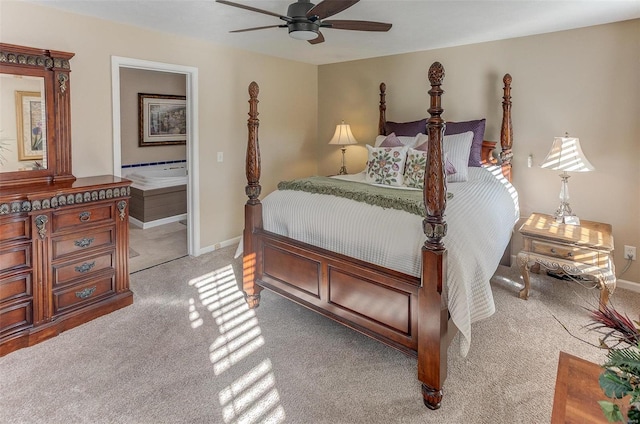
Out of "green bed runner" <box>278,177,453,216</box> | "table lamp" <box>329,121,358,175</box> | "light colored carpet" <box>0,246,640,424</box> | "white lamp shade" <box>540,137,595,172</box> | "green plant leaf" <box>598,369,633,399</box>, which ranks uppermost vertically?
"table lamp" <box>329,121,358,175</box>

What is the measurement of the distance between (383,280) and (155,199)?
4188mm

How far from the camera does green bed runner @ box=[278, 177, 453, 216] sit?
232cm

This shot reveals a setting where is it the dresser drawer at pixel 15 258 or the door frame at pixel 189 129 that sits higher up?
the door frame at pixel 189 129

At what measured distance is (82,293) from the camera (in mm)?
2709

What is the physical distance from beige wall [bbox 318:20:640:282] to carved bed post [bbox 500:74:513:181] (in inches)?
5.9

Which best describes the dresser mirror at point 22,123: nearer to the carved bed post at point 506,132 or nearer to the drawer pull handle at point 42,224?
the drawer pull handle at point 42,224

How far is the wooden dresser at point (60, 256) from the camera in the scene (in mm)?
2346

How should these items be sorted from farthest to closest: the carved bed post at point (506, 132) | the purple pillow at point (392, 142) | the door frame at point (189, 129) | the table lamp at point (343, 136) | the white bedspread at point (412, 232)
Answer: the table lamp at point (343, 136)
the purple pillow at point (392, 142)
the carved bed post at point (506, 132)
the door frame at point (189, 129)
the white bedspread at point (412, 232)

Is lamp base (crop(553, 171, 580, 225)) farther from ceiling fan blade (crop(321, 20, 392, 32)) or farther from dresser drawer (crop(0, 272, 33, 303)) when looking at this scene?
A: dresser drawer (crop(0, 272, 33, 303))

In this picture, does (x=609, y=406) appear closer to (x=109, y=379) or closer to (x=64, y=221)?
(x=109, y=379)

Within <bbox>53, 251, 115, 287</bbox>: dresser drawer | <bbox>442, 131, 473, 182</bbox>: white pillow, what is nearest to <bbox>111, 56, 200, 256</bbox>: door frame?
<bbox>53, 251, 115, 287</bbox>: dresser drawer

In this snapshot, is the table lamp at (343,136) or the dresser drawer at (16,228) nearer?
the dresser drawer at (16,228)

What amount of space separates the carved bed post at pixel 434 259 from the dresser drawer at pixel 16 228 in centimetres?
247

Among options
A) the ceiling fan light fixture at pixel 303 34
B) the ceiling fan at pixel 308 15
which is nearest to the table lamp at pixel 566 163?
the ceiling fan at pixel 308 15
